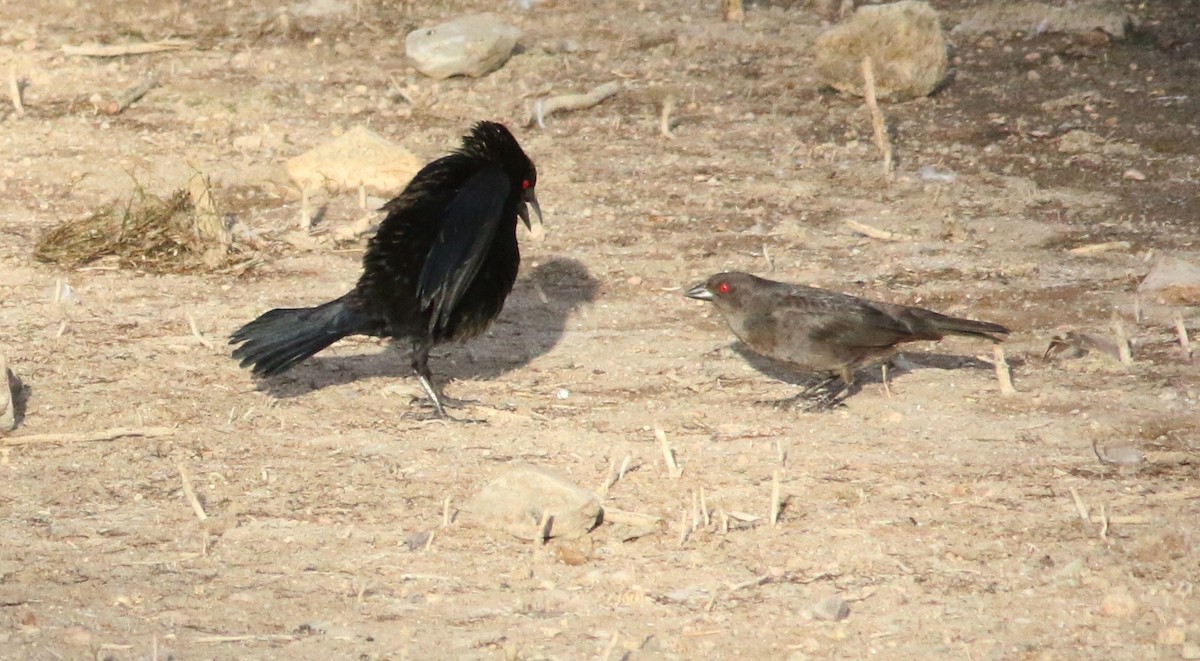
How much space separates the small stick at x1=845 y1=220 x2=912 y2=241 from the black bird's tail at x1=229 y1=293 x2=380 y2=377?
9.47 feet

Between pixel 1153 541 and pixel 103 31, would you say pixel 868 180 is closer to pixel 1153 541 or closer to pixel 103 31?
pixel 1153 541

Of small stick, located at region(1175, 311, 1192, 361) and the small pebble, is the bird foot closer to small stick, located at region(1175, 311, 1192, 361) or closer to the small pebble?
small stick, located at region(1175, 311, 1192, 361)

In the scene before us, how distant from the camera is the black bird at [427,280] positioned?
21.1 ft

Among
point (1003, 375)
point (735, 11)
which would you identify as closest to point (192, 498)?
point (1003, 375)

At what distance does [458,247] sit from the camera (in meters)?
6.54

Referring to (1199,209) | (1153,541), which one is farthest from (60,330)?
(1199,209)

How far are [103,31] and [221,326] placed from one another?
13.5 ft

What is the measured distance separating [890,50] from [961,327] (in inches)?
147

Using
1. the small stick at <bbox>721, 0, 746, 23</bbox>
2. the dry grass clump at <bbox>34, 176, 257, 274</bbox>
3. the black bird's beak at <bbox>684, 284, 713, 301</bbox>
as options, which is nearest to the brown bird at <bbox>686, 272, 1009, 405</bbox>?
the black bird's beak at <bbox>684, 284, 713, 301</bbox>

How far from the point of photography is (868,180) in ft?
29.5

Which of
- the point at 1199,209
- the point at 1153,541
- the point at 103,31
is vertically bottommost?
the point at 103,31

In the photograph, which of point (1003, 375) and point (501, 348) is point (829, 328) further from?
point (501, 348)

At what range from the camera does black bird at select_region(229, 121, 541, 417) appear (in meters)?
6.43

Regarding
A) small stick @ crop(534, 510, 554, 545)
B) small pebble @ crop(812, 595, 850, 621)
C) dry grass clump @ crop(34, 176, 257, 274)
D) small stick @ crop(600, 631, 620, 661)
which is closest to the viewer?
small stick @ crop(600, 631, 620, 661)
